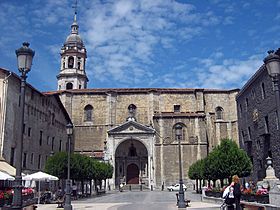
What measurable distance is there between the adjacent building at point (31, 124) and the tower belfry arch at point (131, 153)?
291 inches

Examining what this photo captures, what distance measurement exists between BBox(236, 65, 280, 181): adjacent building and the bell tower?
3577 cm

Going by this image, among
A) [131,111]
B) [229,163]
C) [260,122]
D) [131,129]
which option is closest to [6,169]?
[229,163]

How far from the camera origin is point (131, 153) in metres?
51.6

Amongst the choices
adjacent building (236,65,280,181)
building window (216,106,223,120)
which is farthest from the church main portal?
adjacent building (236,65,280,181)

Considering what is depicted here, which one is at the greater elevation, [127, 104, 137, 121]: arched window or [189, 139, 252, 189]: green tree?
[127, 104, 137, 121]: arched window

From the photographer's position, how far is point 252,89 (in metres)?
32.1

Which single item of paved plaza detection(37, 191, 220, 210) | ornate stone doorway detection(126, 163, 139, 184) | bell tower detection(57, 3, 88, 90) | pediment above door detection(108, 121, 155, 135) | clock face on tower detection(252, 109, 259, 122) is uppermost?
bell tower detection(57, 3, 88, 90)

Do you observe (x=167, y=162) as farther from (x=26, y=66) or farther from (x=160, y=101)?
(x=26, y=66)

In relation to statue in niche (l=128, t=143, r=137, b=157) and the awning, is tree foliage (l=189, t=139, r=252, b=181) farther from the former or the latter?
statue in niche (l=128, t=143, r=137, b=157)

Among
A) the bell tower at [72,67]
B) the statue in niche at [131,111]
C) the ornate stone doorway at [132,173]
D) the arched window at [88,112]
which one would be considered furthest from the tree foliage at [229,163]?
the bell tower at [72,67]

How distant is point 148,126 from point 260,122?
22795 mm

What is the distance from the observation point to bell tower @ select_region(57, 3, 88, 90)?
63.1 m

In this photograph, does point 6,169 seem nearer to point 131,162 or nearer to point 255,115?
point 255,115

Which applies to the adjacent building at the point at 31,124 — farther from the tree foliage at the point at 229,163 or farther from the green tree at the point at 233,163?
the green tree at the point at 233,163
